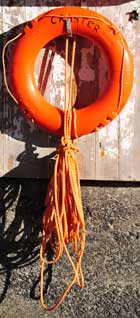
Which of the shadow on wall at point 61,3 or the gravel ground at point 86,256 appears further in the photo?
the gravel ground at point 86,256

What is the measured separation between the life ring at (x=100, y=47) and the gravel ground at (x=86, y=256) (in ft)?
1.21

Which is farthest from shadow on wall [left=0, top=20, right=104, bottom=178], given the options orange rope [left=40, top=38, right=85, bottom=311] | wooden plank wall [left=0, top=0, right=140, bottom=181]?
orange rope [left=40, top=38, right=85, bottom=311]

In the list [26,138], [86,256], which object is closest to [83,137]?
[26,138]

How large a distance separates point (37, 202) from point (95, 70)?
0.63 m

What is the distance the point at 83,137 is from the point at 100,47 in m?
0.39

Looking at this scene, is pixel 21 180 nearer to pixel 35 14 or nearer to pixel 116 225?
pixel 116 225

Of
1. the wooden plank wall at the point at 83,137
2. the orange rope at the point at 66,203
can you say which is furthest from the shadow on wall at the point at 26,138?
the orange rope at the point at 66,203

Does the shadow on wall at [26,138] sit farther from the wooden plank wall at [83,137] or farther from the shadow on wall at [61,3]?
the shadow on wall at [61,3]

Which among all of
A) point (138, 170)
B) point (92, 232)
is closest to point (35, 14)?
point (138, 170)

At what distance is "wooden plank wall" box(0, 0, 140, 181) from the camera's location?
2.50m

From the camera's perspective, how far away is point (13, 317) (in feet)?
9.00

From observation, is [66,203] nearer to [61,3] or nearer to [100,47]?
[100,47]

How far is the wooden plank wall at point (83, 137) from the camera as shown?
2.50 meters

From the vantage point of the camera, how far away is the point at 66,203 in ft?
8.15
